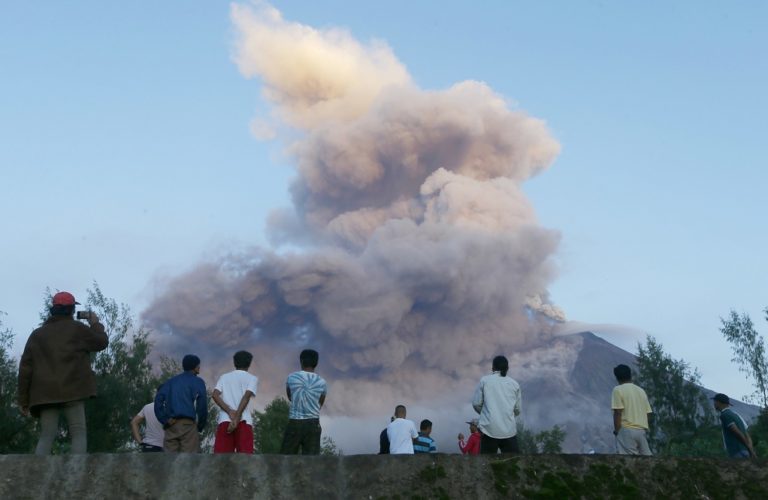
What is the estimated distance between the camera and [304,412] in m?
9.88

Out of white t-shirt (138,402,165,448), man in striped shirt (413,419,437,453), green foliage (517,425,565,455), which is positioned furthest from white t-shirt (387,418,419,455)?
green foliage (517,425,565,455)

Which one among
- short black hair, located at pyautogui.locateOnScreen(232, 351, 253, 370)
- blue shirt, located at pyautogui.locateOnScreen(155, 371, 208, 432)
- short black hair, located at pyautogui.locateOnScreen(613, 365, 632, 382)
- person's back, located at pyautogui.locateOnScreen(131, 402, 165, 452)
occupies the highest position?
short black hair, located at pyautogui.locateOnScreen(232, 351, 253, 370)

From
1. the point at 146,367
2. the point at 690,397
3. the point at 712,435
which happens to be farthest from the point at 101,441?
the point at 690,397

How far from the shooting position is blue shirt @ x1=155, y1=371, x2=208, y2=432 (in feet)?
31.6

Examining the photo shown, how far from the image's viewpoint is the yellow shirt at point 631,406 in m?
10.5

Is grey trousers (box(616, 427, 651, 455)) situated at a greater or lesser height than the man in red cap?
lesser

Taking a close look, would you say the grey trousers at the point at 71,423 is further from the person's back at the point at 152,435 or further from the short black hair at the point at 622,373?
the short black hair at the point at 622,373

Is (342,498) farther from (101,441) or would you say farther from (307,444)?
(101,441)

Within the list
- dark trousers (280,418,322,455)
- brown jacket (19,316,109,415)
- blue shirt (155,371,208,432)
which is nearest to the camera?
brown jacket (19,316,109,415)

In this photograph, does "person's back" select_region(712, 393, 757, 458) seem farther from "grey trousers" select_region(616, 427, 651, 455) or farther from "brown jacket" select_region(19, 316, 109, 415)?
"brown jacket" select_region(19, 316, 109, 415)

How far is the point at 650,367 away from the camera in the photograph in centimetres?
7406

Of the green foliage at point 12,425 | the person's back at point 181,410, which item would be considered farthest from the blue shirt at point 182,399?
the green foliage at point 12,425

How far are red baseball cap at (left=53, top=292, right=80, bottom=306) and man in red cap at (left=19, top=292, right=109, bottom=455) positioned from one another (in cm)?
2

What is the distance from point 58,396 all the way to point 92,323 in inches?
36.2
